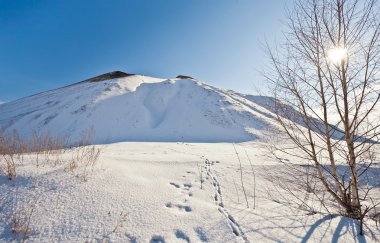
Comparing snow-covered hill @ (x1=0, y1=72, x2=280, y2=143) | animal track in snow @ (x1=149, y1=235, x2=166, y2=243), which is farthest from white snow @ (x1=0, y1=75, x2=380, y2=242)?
snow-covered hill @ (x1=0, y1=72, x2=280, y2=143)

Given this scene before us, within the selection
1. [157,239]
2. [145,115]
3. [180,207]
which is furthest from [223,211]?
[145,115]

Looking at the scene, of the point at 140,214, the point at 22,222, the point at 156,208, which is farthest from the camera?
the point at 156,208

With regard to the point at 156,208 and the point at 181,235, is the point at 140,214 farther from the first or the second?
the point at 181,235

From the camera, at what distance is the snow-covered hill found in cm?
1902

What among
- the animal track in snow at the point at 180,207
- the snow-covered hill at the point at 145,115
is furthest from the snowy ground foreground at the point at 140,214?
the snow-covered hill at the point at 145,115

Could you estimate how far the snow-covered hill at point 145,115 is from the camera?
19016 mm

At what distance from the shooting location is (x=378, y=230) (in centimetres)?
304

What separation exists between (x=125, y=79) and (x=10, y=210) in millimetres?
32187

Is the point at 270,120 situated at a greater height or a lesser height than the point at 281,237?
greater

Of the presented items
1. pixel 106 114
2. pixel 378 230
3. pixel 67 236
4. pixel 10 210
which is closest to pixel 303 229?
pixel 378 230

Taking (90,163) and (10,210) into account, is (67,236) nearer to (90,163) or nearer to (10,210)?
(10,210)

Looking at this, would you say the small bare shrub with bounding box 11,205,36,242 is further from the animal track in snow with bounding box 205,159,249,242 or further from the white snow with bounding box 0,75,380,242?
the animal track in snow with bounding box 205,159,249,242

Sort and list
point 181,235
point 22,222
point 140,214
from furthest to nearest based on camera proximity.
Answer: point 140,214, point 181,235, point 22,222

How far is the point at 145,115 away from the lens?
22703 mm
